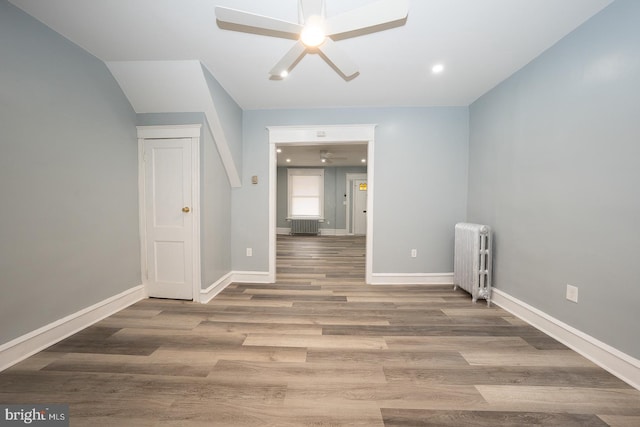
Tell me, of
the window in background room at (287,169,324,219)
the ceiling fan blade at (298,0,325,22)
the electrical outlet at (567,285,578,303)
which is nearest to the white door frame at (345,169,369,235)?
the window in background room at (287,169,324,219)

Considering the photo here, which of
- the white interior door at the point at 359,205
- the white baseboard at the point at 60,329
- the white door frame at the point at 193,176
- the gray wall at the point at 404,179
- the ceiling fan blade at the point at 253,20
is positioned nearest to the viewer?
the ceiling fan blade at the point at 253,20

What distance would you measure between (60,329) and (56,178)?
1267mm

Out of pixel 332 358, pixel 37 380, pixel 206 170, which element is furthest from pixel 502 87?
pixel 37 380

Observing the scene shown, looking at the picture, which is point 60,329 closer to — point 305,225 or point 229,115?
point 229,115

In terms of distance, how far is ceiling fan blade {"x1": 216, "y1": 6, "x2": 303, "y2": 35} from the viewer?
1392 millimetres

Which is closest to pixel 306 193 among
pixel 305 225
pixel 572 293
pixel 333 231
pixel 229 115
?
pixel 305 225

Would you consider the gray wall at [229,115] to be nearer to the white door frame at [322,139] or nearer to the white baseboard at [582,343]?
the white door frame at [322,139]

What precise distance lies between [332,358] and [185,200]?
2.30 m

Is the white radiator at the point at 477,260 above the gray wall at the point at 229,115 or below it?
below

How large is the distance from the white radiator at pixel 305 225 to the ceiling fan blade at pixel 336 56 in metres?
6.84

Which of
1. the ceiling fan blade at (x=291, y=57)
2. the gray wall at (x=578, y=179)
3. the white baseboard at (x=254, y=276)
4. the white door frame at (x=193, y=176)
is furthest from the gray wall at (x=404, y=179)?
the ceiling fan blade at (x=291, y=57)

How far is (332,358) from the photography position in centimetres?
174

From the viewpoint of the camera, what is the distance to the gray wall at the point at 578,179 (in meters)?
1.54

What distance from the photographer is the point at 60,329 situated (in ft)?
6.32
